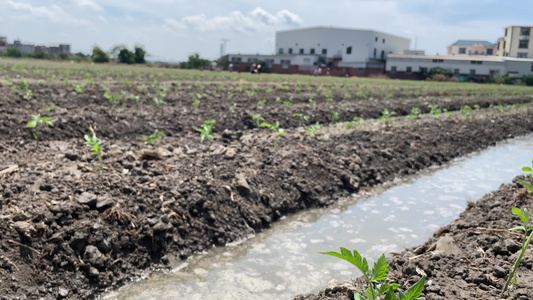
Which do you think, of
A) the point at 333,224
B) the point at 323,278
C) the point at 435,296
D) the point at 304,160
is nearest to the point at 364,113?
the point at 304,160

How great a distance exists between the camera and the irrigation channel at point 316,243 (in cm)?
386

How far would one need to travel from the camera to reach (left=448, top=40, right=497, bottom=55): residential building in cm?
7194

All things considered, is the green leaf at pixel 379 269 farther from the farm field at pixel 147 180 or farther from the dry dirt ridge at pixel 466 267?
the farm field at pixel 147 180

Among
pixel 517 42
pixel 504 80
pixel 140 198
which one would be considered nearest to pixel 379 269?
pixel 140 198

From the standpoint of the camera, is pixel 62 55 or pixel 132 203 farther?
pixel 62 55

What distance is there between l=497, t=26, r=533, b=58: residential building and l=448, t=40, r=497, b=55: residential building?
28.7ft

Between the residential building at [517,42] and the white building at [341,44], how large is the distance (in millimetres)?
17728

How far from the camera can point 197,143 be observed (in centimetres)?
780

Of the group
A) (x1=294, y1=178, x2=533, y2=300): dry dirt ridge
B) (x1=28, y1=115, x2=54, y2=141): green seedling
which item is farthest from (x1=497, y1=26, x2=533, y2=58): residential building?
(x1=28, y1=115, x2=54, y2=141): green seedling

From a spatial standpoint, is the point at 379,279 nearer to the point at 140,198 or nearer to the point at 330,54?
the point at 140,198

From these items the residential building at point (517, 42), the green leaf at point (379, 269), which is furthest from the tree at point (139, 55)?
the green leaf at point (379, 269)

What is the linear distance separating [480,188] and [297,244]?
14.5ft

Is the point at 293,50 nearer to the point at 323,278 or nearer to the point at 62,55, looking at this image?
the point at 62,55

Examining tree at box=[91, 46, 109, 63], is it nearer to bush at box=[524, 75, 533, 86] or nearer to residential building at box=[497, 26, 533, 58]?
bush at box=[524, 75, 533, 86]
